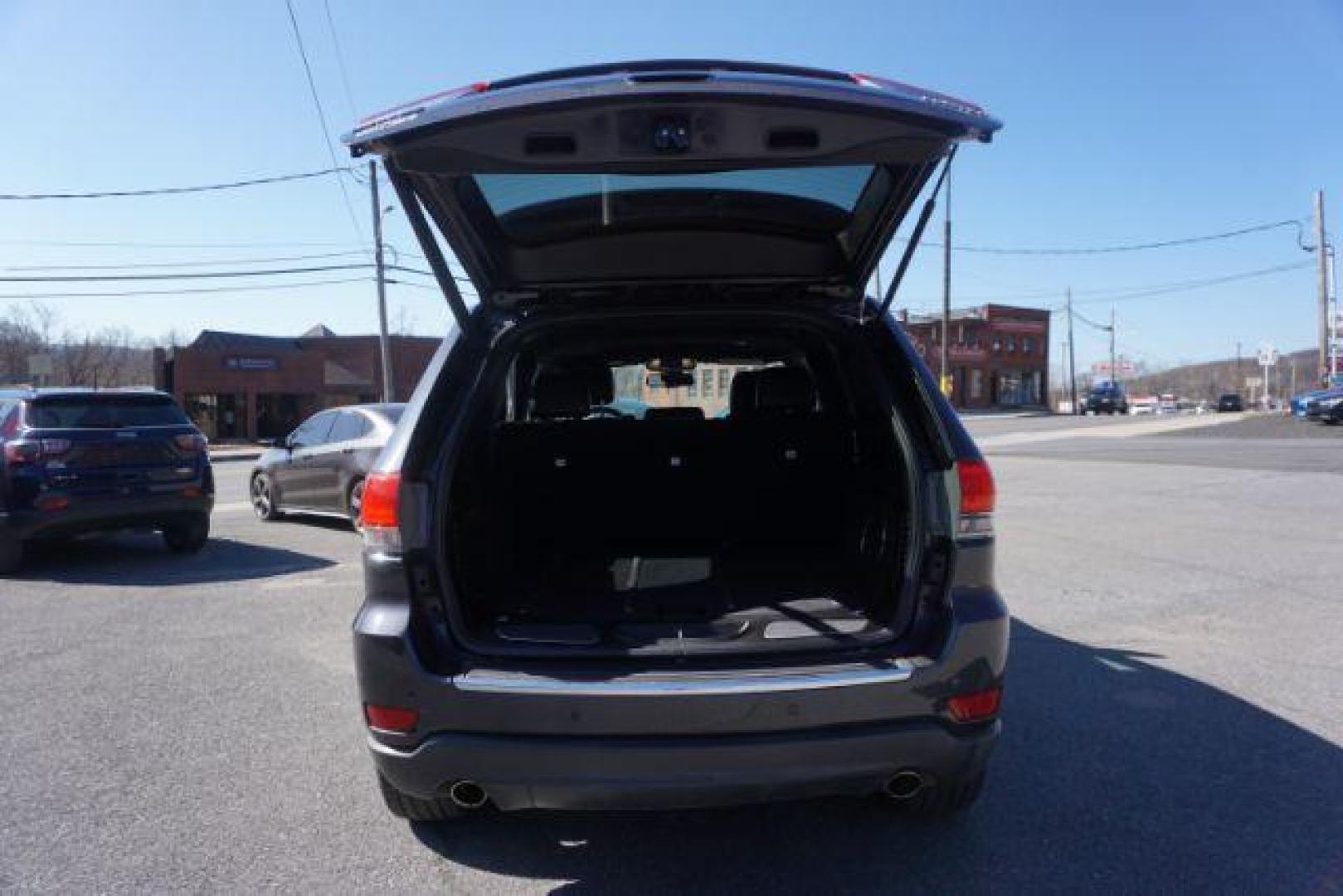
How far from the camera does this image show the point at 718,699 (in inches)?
92.9

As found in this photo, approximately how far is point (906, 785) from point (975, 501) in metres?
0.85

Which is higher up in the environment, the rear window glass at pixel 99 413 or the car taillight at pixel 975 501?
the rear window glass at pixel 99 413

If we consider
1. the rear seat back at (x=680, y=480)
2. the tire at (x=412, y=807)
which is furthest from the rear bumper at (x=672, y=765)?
the rear seat back at (x=680, y=480)

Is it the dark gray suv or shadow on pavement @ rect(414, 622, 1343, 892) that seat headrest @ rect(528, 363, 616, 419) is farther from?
shadow on pavement @ rect(414, 622, 1343, 892)

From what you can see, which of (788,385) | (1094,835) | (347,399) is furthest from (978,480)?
(347,399)

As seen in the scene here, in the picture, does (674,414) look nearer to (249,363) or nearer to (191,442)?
(191,442)

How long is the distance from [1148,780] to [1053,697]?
0.91 m

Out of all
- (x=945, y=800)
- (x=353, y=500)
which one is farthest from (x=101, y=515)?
(x=945, y=800)

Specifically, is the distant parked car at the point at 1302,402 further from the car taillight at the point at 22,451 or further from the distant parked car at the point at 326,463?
the car taillight at the point at 22,451

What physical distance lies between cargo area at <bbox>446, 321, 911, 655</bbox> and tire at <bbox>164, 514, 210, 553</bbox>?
556 cm

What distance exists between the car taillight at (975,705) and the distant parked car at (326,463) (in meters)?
7.62

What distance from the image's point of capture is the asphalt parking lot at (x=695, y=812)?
2787 mm

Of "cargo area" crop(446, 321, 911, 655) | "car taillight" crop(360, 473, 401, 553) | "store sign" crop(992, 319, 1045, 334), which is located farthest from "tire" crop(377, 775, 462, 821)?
"store sign" crop(992, 319, 1045, 334)

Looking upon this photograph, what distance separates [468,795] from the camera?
8.13 ft
